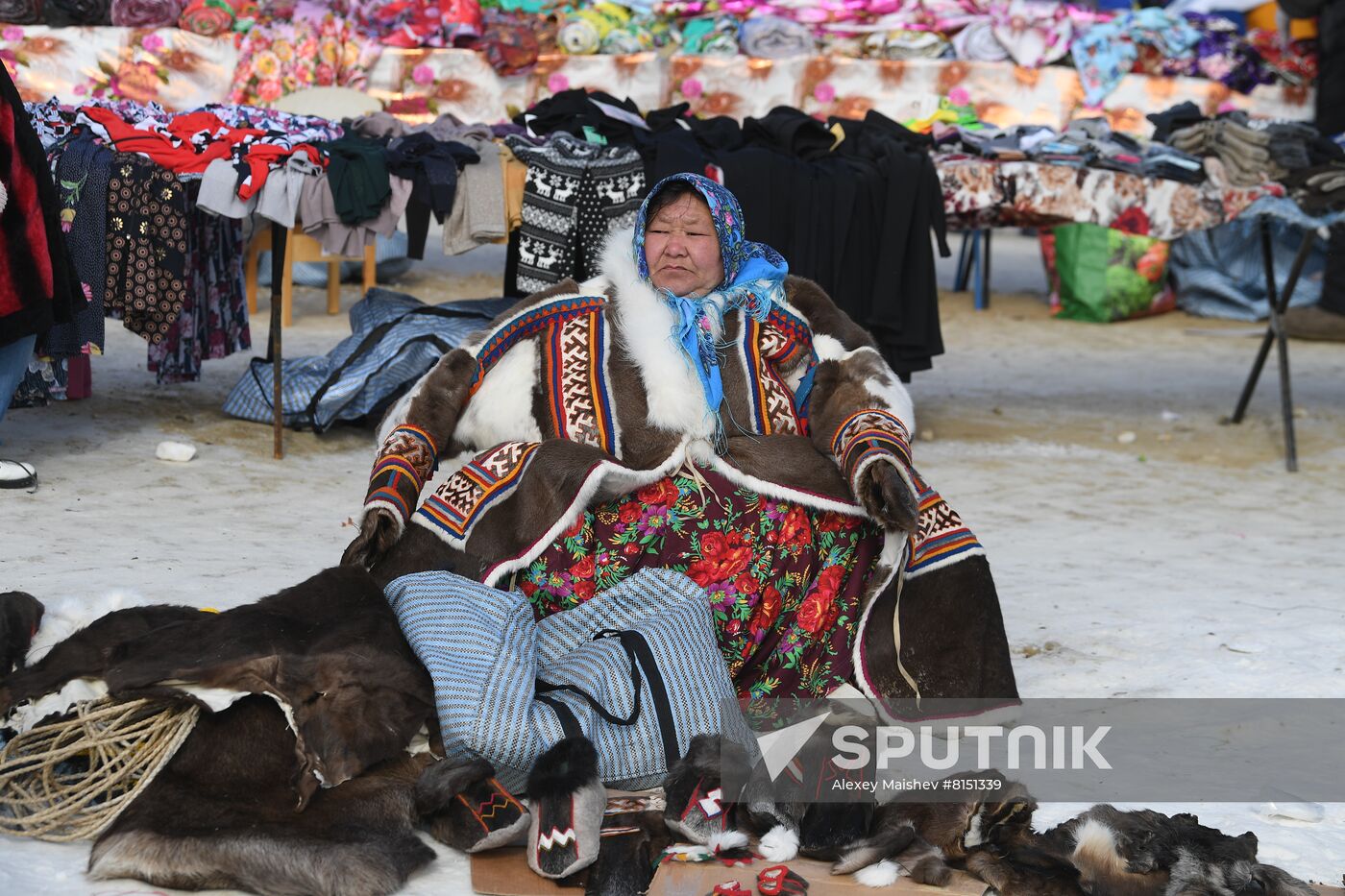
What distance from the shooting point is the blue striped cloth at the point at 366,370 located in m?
6.26

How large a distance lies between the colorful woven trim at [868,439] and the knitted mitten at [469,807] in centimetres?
111

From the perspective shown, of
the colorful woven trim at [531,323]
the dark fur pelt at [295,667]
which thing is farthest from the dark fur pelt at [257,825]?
the colorful woven trim at [531,323]

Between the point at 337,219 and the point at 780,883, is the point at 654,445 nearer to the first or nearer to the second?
the point at 780,883

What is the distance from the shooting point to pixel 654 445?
338cm

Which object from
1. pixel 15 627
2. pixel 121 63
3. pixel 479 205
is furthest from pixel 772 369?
pixel 121 63

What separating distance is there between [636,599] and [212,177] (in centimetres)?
311

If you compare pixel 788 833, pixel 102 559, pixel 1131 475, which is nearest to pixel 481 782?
Result: pixel 788 833

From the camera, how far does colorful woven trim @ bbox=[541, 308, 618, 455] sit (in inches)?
135

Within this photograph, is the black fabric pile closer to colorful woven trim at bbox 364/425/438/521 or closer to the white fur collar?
the white fur collar

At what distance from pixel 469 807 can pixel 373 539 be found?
765 mm

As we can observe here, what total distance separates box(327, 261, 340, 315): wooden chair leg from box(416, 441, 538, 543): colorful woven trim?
602 centimetres

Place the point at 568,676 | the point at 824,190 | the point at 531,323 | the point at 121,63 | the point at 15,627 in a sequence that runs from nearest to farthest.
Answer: the point at 15,627, the point at 568,676, the point at 531,323, the point at 824,190, the point at 121,63

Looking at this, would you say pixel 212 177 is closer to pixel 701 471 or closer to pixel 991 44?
pixel 701 471

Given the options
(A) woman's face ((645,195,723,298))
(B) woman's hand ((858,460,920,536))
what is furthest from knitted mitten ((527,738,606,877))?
A: (A) woman's face ((645,195,723,298))
